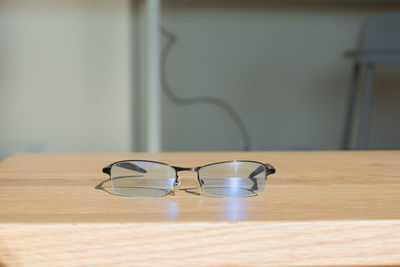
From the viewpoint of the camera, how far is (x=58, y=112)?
191 cm

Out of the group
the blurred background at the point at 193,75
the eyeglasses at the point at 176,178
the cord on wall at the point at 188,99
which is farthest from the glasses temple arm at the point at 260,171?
the cord on wall at the point at 188,99

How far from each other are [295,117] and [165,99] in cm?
63

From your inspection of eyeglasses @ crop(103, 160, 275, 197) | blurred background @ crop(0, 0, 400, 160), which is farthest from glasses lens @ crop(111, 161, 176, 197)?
blurred background @ crop(0, 0, 400, 160)

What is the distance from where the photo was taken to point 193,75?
6.49 feet

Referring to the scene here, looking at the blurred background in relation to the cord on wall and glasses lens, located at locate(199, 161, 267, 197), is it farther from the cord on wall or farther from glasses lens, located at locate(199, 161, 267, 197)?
glasses lens, located at locate(199, 161, 267, 197)

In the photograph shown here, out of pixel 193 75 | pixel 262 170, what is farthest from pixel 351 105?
pixel 262 170

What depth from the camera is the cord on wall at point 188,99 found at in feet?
6.41

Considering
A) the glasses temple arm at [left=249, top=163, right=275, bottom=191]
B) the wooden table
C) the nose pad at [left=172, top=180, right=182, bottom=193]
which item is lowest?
the wooden table

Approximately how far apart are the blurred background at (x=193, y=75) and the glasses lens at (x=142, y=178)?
1440 millimetres

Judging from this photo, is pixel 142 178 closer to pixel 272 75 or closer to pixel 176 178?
pixel 176 178

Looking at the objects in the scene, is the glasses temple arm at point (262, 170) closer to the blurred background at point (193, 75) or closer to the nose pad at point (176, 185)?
the nose pad at point (176, 185)

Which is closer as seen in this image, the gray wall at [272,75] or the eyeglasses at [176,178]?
the eyeglasses at [176,178]

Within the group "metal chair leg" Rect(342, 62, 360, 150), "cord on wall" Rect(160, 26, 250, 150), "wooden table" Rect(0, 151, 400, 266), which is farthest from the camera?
"cord on wall" Rect(160, 26, 250, 150)

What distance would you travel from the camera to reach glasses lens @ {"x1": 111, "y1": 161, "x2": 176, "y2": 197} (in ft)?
1.25
